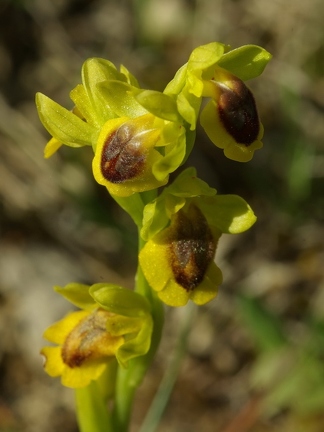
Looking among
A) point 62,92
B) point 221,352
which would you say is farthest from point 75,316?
point 62,92

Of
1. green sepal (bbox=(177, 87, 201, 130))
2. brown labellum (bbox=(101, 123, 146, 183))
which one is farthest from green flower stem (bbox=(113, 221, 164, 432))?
green sepal (bbox=(177, 87, 201, 130))

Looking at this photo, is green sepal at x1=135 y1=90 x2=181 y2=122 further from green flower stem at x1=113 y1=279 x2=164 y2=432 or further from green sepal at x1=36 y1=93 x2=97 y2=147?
green flower stem at x1=113 y1=279 x2=164 y2=432

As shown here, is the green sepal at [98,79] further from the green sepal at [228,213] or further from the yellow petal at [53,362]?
the yellow petal at [53,362]

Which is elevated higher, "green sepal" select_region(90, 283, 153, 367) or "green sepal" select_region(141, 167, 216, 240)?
"green sepal" select_region(141, 167, 216, 240)

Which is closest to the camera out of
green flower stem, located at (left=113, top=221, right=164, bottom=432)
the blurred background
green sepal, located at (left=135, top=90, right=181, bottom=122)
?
green sepal, located at (left=135, top=90, right=181, bottom=122)

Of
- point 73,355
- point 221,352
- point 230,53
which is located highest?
point 230,53

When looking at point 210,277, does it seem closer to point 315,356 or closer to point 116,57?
point 315,356

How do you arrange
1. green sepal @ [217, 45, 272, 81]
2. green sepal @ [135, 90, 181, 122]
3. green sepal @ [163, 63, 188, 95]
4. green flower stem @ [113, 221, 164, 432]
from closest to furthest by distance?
green sepal @ [135, 90, 181, 122] < green sepal @ [163, 63, 188, 95] < green sepal @ [217, 45, 272, 81] < green flower stem @ [113, 221, 164, 432]
